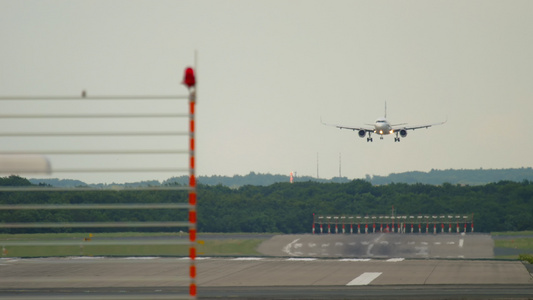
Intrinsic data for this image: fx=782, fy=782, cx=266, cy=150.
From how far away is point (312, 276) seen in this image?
4956 centimetres

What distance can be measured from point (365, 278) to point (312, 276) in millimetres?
3490

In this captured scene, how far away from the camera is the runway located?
4084 cm

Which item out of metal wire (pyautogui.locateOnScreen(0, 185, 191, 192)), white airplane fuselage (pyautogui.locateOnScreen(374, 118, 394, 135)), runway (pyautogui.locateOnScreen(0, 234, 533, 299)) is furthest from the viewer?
white airplane fuselage (pyautogui.locateOnScreen(374, 118, 394, 135))

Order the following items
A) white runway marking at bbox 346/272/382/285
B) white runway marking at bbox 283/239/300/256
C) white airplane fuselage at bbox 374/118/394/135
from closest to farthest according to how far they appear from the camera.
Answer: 1. white runway marking at bbox 346/272/382/285
2. white runway marking at bbox 283/239/300/256
3. white airplane fuselage at bbox 374/118/394/135

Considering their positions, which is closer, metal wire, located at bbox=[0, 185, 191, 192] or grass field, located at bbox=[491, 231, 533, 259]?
metal wire, located at bbox=[0, 185, 191, 192]

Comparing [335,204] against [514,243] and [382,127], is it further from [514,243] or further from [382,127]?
[514,243]

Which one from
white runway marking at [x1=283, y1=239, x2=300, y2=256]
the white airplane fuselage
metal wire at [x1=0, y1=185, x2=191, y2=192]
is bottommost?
white runway marking at [x1=283, y1=239, x2=300, y2=256]

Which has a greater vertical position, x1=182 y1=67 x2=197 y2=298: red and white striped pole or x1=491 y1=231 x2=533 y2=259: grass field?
x1=182 y1=67 x2=197 y2=298: red and white striped pole

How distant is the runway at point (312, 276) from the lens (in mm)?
40844

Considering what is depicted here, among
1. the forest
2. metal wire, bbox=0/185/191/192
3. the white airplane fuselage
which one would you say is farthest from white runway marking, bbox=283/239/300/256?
metal wire, bbox=0/185/191/192

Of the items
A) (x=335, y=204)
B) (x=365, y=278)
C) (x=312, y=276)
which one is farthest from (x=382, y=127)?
(x=365, y=278)

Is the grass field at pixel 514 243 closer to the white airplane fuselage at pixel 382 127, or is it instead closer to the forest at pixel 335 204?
the forest at pixel 335 204

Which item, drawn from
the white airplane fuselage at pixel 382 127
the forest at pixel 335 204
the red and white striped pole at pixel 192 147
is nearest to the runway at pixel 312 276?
the red and white striped pole at pixel 192 147

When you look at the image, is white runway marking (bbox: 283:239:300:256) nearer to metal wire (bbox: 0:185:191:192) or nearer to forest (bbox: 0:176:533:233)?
forest (bbox: 0:176:533:233)
